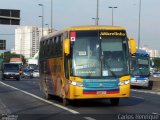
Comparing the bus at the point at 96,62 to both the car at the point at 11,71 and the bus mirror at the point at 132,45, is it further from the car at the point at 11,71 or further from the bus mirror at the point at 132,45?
the car at the point at 11,71

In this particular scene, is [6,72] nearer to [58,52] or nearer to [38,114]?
[58,52]

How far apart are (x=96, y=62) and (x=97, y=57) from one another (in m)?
0.20

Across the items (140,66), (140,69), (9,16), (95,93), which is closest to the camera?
(95,93)

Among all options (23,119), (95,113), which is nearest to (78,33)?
(95,113)

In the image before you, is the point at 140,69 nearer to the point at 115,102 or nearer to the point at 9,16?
the point at 9,16

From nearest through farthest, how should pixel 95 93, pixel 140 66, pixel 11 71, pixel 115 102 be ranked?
1. pixel 95 93
2. pixel 115 102
3. pixel 140 66
4. pixel 11 71

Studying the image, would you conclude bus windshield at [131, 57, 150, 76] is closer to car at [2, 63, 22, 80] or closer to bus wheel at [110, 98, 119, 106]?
bus wheel at [110, 98, 119, 106]

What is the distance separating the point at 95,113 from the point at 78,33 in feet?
13.7

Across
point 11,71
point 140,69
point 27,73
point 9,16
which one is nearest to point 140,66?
point 140,69

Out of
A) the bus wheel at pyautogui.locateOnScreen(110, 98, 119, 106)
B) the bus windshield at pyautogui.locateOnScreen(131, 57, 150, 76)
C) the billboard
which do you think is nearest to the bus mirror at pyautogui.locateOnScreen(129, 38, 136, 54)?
the bus wheel at pyautogui.locateOnScreen(110, 98, 119, 106)

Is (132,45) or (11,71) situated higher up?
(132,45)

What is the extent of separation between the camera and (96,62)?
21.6 metres

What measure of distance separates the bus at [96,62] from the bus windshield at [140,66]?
2364cm

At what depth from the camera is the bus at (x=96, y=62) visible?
21.4 meters
